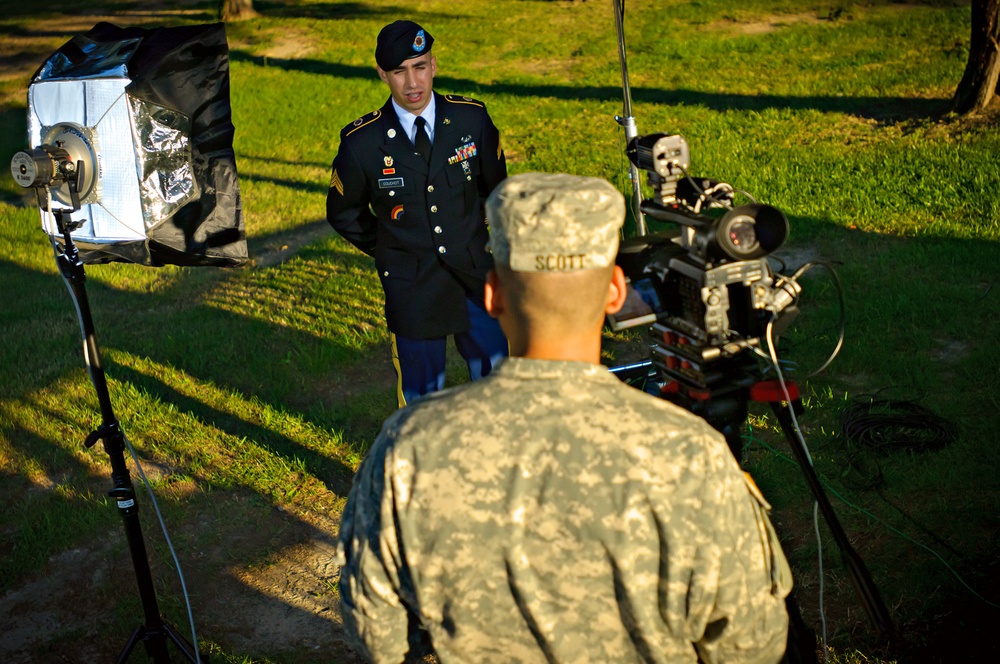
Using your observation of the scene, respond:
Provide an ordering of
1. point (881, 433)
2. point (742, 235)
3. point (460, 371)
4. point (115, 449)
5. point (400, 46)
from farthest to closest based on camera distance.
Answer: point (460, 371) < point (881, 433) < point (400, 46) < point (115, 449) < point (742, 235)

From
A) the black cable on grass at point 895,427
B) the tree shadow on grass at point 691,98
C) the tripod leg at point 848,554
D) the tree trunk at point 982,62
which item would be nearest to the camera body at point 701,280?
the tripod leg at point 848,554

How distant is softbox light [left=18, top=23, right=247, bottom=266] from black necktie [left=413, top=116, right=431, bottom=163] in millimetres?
944

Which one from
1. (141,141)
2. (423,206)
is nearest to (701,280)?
(423,206)

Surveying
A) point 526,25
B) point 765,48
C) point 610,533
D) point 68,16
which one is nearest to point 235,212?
point 610,533

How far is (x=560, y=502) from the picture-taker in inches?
73.0

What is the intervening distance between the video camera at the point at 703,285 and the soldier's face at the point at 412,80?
4.64 feet

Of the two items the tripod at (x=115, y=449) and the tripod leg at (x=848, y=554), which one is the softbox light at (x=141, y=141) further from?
the tripod leg at (x=848, y=554)

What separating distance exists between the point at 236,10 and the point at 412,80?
1848cm

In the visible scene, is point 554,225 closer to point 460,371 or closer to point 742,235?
point 742,235

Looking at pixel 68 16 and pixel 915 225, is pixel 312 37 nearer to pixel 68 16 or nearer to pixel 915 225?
pixel 68 16

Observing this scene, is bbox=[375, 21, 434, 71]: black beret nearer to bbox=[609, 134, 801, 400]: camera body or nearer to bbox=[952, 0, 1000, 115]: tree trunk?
bbox=[609, 134, 801, 400]: camera body

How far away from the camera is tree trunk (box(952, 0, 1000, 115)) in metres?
8.85

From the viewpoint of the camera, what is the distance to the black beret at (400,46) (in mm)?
4184

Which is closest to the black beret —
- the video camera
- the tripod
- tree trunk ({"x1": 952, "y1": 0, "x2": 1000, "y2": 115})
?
the video camera
